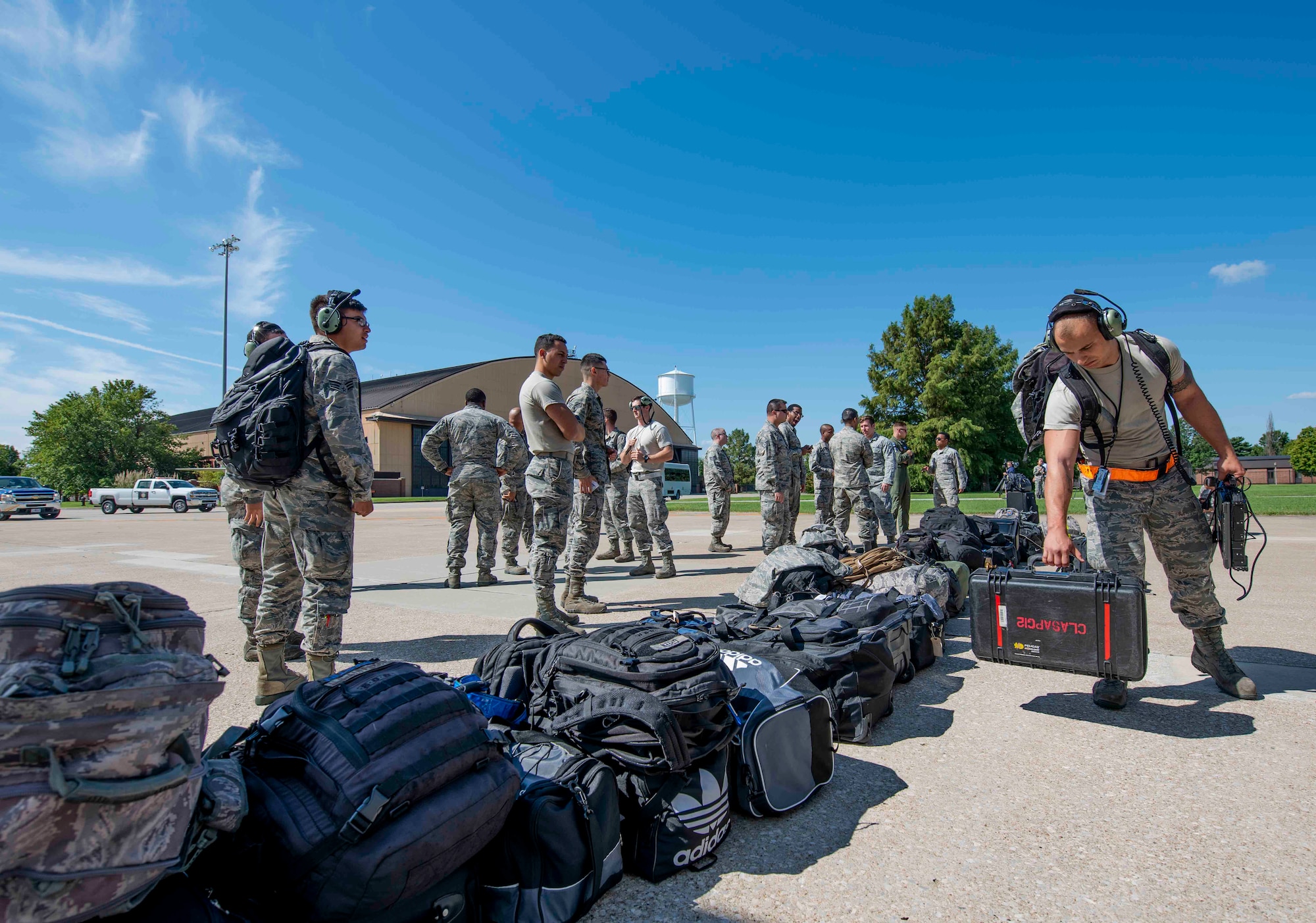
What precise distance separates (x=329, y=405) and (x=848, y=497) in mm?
7800

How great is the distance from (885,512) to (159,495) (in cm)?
3245

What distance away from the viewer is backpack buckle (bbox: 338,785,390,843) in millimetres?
1491

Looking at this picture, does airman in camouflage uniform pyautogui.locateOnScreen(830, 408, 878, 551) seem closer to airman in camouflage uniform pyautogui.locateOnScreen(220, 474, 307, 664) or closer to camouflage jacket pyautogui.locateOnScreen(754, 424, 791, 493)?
camouflage jacket pyautogui.locateOnScreen(754, 424, 791, 493)

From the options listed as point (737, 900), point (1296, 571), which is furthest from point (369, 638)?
point (1296, 571)

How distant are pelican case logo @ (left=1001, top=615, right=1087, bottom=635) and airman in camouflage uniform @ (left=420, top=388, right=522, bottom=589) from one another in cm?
563

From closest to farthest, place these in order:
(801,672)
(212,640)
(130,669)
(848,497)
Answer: (130,669) → (801,672) → (212,640) → (848,497)

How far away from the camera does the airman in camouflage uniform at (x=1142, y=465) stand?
345cm

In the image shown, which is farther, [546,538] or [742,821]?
[546,538]

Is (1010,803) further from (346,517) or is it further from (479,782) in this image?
(346,517)

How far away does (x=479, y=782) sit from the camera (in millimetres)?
1709

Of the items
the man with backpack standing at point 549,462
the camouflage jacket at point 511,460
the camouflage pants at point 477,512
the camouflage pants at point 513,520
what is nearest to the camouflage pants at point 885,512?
the camouflage pants at point 513,520

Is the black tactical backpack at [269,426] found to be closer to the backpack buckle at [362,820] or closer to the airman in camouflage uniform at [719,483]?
the backpack buckle at [362,820]

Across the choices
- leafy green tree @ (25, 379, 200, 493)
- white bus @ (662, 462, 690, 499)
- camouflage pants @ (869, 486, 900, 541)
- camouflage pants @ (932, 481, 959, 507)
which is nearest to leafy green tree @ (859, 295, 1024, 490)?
white bus @ (662, 462, 690, 499)

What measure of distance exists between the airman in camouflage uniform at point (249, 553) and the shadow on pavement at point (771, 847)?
321cm
